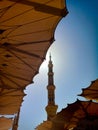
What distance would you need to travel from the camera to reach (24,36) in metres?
7.21

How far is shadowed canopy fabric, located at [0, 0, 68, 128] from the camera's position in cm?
577

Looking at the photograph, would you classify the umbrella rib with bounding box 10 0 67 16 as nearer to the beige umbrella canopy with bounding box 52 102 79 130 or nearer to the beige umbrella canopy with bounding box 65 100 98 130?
the beige umbrella canopy with bounding box 65 100 98 130

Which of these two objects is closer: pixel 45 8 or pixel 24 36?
pixel 45 8

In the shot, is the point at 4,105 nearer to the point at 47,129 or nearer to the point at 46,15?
the point at 47,129

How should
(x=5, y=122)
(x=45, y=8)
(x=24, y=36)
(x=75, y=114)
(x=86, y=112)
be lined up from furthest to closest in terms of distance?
(x=5, y=122)
(x=75, y=114)
(x=86, y=112)
(x=24, y=36)
(x=45, y=8)

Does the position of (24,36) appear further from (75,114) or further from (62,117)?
(75,114)

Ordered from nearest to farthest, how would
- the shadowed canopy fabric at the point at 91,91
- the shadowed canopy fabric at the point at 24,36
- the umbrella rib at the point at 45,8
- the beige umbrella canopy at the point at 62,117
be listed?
the umbrella rib at the point at 45,8 → the shadowed canopy fabric at the point at 24,36 → the shadowed canopy fabric at the point at 91,91 → the beige umbrella canopy at the point at 62,117

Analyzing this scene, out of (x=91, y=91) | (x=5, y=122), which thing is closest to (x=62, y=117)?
(x=91, y=91)

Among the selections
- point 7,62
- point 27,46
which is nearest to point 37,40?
point 27,46

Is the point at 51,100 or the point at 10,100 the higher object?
the point at 51,100

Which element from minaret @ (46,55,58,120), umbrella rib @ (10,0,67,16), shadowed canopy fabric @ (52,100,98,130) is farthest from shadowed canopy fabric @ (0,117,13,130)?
minaret @ (46,55,58,120)

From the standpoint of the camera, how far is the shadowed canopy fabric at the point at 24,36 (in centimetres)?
577

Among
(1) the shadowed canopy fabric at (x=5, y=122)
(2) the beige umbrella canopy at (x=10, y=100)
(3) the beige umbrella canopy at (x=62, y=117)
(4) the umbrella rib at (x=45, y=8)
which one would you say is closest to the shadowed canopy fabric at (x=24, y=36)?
(4) the umbrella rib at (x=45, y=8)

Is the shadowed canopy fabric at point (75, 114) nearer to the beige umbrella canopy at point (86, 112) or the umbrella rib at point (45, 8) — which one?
the beige umbrella canopy at point (86, 112)
